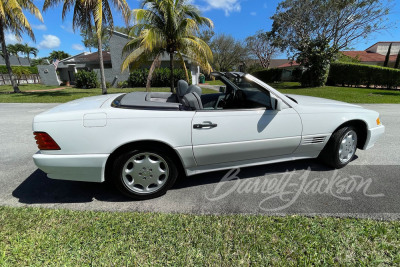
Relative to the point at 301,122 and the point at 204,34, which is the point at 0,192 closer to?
the point at 301,122

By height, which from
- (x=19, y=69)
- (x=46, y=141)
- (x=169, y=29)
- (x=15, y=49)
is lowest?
(x=46, y=141)

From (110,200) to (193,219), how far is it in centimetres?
108

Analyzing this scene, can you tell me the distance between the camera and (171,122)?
2324 millimetres

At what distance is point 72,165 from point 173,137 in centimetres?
107

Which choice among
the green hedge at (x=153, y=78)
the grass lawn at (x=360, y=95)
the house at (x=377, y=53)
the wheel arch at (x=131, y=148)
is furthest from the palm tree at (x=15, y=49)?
the house at (x=377, y=53)

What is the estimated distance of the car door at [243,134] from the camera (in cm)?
244

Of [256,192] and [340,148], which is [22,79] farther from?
[340,148]

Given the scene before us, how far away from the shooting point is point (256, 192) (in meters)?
2.70

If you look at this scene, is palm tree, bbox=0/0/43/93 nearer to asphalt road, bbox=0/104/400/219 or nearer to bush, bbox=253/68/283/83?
asphalt road, bbox=0/104/400/219

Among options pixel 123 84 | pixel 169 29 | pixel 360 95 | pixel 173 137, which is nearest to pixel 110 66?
pixel 123 84

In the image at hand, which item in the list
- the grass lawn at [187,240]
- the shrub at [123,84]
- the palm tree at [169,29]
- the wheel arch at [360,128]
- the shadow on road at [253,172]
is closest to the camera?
the grass lawn at [187,240]

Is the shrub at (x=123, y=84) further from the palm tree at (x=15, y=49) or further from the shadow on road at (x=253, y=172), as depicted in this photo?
the palm tree at (x=15, y=49)

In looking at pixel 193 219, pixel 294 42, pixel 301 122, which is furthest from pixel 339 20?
pixel 193 219

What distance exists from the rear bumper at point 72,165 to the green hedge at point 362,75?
78.6 ft
